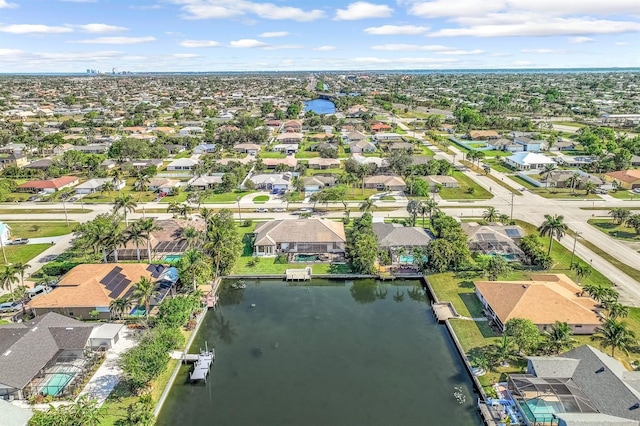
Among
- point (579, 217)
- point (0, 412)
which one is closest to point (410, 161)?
point (579, 217)

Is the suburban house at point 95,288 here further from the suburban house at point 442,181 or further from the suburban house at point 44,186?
the suburban house at point 442,181

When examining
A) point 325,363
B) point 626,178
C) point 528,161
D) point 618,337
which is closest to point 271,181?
point 325,363

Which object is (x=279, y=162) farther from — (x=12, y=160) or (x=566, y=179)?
(x=12, y=160)

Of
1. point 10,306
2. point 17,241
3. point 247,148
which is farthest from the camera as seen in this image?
point 247,148

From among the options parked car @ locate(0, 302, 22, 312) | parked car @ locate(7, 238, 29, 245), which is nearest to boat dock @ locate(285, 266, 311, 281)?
parked car @ locate(0, 302, 22, 312)

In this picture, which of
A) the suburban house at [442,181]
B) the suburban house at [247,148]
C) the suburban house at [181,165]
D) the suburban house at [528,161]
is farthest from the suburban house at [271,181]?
the suburban house at [528,161]

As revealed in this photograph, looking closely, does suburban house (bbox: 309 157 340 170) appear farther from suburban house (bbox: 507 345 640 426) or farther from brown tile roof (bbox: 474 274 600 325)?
suburban house (bbox: 507 345 640 426)

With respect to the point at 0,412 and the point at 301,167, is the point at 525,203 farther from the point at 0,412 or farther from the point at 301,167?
the point at 0,412
